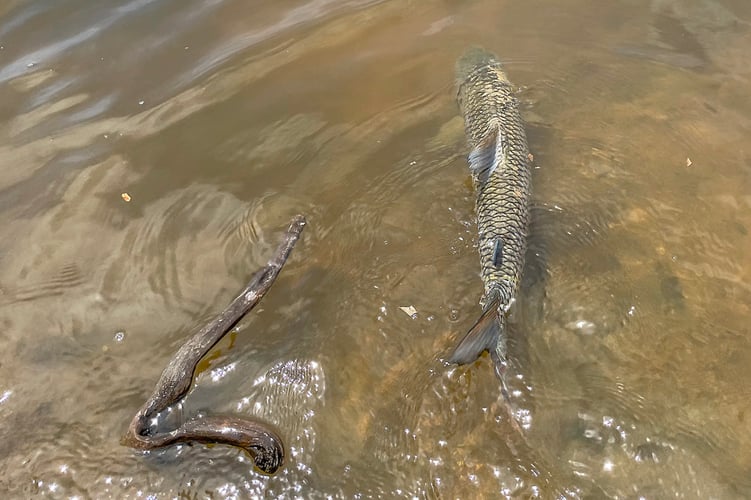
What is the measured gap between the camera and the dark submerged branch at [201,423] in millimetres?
2973

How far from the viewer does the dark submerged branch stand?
9.75 feet

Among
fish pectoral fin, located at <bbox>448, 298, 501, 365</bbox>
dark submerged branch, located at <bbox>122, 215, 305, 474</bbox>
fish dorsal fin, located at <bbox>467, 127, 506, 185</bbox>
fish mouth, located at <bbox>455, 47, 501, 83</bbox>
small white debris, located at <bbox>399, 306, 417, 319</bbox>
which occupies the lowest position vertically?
small white debris, located at <bbox>399, 306, 417, 319</bbox>

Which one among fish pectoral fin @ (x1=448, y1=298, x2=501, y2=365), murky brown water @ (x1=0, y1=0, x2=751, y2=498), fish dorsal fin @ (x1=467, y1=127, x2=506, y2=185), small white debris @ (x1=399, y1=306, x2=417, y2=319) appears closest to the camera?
fish pectoral fin @ (x1=448, y1=298, x2=501, y2=365)

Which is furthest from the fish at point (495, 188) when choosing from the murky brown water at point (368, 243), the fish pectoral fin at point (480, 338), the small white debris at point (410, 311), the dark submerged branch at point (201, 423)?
the dark submerged branch at point (201, 423)

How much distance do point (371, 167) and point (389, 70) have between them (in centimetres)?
147

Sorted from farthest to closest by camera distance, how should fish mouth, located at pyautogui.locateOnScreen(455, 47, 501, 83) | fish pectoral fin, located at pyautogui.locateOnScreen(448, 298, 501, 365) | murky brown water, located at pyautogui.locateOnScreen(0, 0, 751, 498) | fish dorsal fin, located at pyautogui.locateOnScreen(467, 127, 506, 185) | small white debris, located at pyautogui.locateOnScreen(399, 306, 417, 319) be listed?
1. fish mouth, located at pyautogui.locateOnScreen(455, 47, 501, 83)
2. fish dorsal fin, located at pyautogui.locateOnScreen(467, 127, 506, 185)
3. small white debris, located at pyautogui.locateOnScreen(399, 306, 417, 319)
4. murky brown water, located at pyautogui.locateOnScreen(0, 0, 751, 498)
5. fish pectoral fin, located at pyautogui.locateOnScreen(448, 298, 501, 365)

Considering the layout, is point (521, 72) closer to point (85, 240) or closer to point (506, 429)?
point (506, 429)

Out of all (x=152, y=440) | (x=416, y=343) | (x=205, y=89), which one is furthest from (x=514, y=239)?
(x=205, y=89)

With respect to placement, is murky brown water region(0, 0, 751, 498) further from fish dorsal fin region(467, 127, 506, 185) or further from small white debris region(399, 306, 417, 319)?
fish dorsal fin region(467, 127, 506, 185)

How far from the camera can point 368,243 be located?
4.06 metres

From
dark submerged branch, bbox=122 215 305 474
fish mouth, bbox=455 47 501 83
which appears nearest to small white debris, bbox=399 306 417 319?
dark submerged branch, bbox=122 215 305 474

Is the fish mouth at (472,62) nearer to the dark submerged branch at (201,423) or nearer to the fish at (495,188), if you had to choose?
the fish at (495,188)

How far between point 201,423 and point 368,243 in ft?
5.45

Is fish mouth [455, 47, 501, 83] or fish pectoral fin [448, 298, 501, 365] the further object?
fish mouth [455, 47, 501, 83]
